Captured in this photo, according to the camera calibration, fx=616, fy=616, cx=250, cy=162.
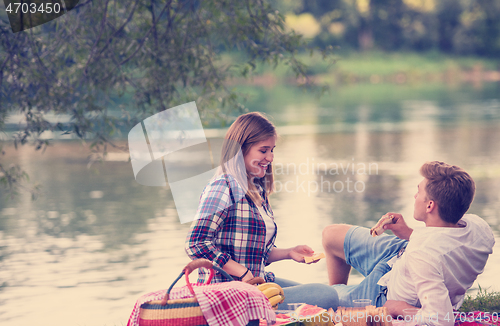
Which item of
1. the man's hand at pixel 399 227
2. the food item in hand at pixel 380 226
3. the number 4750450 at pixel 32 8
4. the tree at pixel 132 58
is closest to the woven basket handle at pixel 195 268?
the food item in hand at pixel 380 226

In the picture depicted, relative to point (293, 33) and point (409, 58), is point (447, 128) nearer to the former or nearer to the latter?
point (293, 33)

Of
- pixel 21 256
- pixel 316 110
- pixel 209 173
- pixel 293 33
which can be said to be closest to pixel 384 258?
pixel 209 173

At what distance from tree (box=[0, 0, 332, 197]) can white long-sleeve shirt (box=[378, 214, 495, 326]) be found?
290 centimetres

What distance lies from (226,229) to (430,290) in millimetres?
1062

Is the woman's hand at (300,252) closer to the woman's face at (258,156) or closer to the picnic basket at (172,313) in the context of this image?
the woman's face at (258,156)

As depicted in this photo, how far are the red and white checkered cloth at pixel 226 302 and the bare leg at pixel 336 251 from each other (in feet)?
3.99

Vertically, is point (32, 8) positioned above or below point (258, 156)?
above

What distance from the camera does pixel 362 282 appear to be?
3.67m

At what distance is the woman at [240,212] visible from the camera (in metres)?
3.11

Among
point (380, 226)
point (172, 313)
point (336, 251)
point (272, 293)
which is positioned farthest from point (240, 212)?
point (336, 251)

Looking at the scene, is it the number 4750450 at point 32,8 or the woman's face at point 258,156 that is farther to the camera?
the number 4750450 at point 32,8

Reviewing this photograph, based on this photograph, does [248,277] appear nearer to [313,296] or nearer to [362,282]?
[313,296]

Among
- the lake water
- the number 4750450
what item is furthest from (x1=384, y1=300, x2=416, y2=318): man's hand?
the number 4750450

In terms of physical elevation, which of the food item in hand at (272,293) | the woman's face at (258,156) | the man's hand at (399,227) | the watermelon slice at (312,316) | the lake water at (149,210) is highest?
the woman's face at (258,156)
